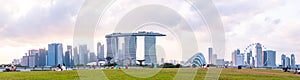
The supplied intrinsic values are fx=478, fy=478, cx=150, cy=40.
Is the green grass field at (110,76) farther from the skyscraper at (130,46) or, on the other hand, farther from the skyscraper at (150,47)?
the skyscraper at (150,47)

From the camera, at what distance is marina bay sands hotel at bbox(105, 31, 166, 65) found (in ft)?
230

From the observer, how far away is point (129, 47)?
3031 inches

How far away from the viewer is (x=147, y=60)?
3809 inches

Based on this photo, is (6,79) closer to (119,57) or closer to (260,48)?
(119,57)

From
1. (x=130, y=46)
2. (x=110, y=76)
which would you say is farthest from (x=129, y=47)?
(x=110, y=76)

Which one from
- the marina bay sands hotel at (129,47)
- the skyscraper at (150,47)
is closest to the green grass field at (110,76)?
the marina bay sands hotel at (129,47)

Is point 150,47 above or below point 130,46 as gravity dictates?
below

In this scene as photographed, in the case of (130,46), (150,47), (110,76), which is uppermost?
(130,46)

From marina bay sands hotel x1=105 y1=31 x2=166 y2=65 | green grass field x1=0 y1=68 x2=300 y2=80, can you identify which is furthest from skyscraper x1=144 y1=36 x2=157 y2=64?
green grass field x1=0 y1=68 x2=300 y2=80

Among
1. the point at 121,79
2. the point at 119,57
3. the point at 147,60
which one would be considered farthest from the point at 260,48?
the point at 121,79

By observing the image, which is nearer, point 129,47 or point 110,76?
point 110,76

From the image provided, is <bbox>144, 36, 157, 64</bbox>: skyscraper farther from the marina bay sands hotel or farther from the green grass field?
the green grass field

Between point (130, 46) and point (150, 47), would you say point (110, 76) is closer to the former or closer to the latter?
point (130, 46)

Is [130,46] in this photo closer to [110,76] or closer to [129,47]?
[129,47]
